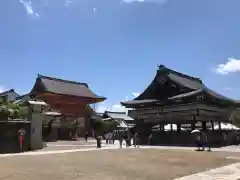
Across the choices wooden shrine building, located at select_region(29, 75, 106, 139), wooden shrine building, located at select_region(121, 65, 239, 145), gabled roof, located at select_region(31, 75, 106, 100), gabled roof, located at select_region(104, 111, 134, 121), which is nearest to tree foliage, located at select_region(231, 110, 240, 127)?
wooden shrine building, located at select_region(121, 65, 239, 145)

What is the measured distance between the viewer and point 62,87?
61219mm

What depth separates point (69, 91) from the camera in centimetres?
6034

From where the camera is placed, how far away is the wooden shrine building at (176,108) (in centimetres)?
3756

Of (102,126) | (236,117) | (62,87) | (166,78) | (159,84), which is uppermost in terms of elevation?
(62,87)

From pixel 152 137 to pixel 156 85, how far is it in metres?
8.08

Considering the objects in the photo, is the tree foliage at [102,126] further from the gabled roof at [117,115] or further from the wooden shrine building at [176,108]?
the wooden shrine building at [176,108]

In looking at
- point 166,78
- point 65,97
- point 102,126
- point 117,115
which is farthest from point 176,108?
point 117,115

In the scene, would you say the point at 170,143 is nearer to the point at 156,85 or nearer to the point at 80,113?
the point at 156,85

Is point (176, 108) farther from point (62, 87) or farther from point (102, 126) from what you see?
point (62, 87)

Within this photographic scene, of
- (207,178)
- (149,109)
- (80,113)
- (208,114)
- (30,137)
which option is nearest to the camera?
(207,178)

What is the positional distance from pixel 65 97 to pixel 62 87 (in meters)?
4.54

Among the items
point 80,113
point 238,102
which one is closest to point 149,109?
point 238,102

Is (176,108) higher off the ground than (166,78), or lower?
lower

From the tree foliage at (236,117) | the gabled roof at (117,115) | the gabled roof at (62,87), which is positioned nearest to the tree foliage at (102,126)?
the gabled roof at (62,87)
